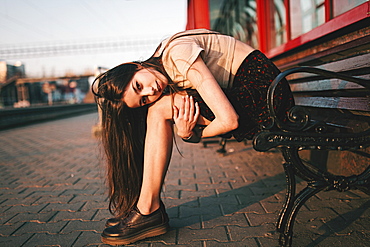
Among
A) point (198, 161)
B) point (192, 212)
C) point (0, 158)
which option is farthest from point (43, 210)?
point (0, 158)

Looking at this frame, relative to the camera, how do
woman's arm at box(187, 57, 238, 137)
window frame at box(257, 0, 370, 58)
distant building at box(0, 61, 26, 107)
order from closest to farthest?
woman's arm at box(187, 57, 238, 137) < window frame at box(257, 0, 370, 58) < distant building at box(0, 61, 26, 107)

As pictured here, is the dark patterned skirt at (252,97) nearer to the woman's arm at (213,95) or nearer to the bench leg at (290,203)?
the woman's arm at (213,95)

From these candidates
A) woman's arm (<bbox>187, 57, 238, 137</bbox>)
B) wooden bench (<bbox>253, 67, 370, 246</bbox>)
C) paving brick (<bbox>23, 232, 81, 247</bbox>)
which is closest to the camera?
wooden bench (<bbox>253, 67, 370, 246</bbox>)

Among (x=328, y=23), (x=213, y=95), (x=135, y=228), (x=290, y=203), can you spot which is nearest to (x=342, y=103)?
(x=328, y=23)

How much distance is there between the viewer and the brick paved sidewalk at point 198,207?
1724mm

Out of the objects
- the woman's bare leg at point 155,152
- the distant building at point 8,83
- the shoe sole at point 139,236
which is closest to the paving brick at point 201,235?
the shoe sole at point 139,236

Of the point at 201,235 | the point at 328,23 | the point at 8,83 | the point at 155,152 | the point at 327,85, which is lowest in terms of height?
the point at 201,235

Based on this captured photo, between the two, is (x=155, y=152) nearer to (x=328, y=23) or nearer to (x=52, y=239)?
(x=52, y=239)

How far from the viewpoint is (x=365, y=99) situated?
5.82 ft

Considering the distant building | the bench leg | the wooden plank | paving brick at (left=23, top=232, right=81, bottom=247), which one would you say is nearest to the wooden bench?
the bench leg

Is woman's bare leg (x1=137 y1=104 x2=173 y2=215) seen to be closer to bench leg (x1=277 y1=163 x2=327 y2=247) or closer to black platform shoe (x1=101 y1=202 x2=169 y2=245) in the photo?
black platform shoe (x1=101 y1=202 x2=169 y2=245)

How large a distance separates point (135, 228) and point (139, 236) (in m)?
0.06

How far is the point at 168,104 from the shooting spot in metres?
1.67

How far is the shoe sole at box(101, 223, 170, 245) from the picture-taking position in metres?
1.69
